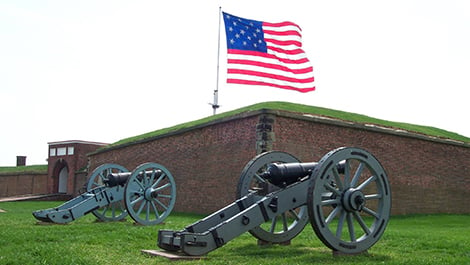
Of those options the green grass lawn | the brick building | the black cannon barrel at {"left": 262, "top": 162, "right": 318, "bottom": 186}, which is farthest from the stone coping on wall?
the black cannon barrel at {"left": 262, "top": 162, "right": 318, "bottom": 186}

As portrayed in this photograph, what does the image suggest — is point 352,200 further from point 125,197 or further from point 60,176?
point 60,176

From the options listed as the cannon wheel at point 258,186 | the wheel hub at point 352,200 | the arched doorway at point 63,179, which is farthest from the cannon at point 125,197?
the arched doorway at point 63,179

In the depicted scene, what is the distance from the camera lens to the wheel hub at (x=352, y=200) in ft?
20.9

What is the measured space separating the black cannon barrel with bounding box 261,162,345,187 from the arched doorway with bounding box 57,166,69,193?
90.5 feet

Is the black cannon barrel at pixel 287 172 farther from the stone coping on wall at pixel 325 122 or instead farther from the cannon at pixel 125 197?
the stone coping on wall at pixel 325 122

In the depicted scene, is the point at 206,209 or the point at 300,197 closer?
the point at 300,197

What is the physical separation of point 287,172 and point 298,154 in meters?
7.57

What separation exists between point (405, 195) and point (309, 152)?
3932mm

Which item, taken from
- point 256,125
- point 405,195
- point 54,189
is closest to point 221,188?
point 256,125

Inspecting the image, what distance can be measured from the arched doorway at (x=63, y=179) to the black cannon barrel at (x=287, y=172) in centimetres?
2759

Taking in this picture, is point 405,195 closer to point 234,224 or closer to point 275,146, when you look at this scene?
point 275,146

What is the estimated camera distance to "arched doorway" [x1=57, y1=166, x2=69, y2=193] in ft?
106

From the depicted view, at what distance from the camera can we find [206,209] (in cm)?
1552

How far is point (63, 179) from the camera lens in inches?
1287
